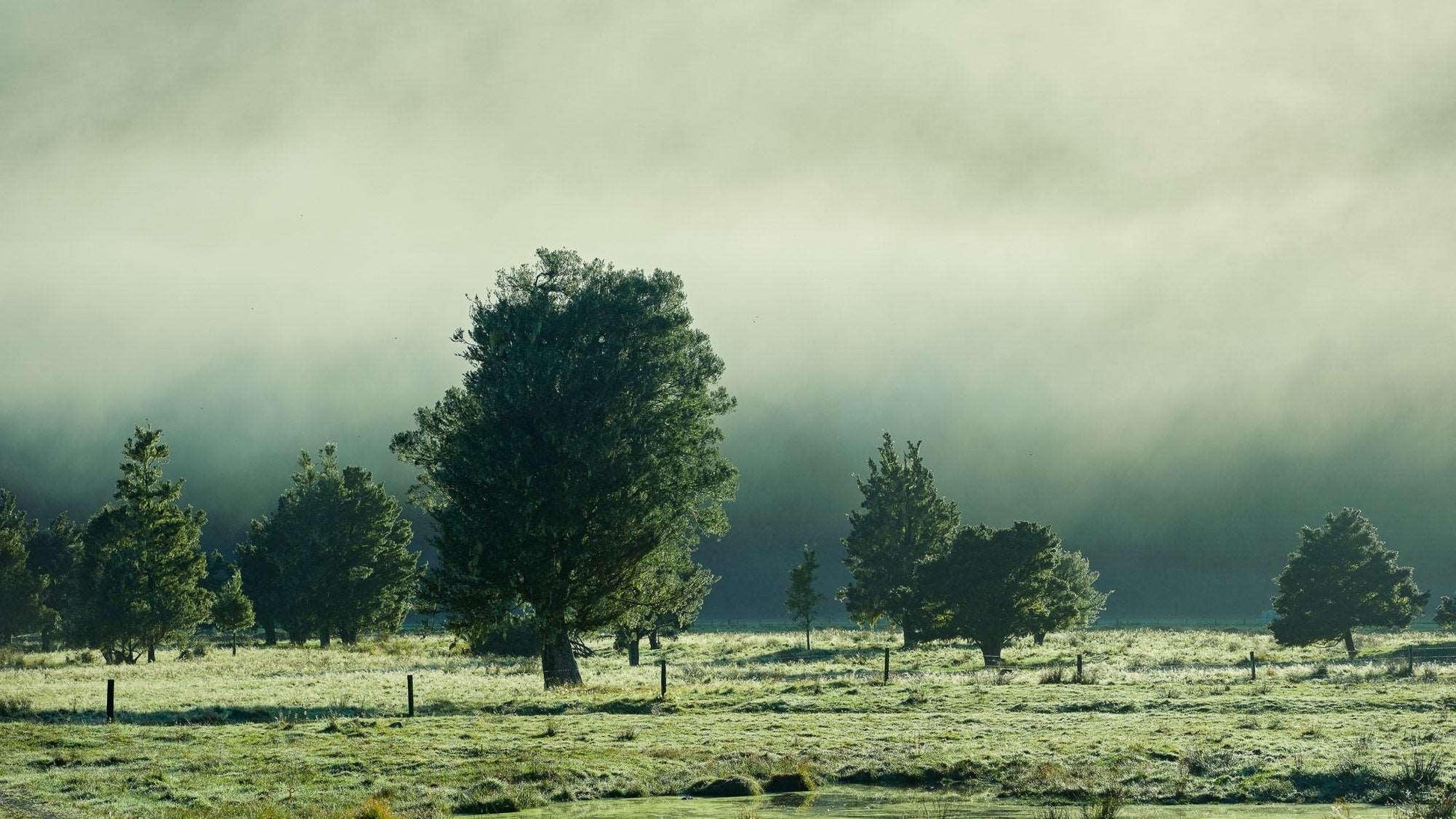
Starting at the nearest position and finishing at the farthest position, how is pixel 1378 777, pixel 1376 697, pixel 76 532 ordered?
pixel 1378 777 → pixel 1376 697 → pixel 76 532

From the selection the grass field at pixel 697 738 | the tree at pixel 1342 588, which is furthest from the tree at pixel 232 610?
the tree at pixel 1342 588

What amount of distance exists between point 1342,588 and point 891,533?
113ft

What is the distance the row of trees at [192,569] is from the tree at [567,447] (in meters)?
5.55

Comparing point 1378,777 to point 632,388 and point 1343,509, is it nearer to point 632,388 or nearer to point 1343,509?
Answer: point 632,388

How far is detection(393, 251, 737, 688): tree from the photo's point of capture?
147ft

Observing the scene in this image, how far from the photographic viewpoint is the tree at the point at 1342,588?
75688 mm

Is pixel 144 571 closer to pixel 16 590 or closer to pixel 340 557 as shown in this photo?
pixel 340 557

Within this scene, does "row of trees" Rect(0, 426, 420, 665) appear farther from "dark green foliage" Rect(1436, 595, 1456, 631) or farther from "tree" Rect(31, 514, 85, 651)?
"dark green foliage" Rect(1436, 595, 1456, 631)

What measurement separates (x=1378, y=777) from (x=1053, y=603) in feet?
169

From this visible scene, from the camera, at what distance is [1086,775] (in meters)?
25.7

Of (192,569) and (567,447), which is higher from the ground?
(567,447)

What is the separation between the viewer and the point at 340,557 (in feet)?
284

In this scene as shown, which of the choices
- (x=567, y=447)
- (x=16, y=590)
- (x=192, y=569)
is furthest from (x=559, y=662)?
(x=16, y=590)

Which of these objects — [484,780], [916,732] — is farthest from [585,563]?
[484,780]
